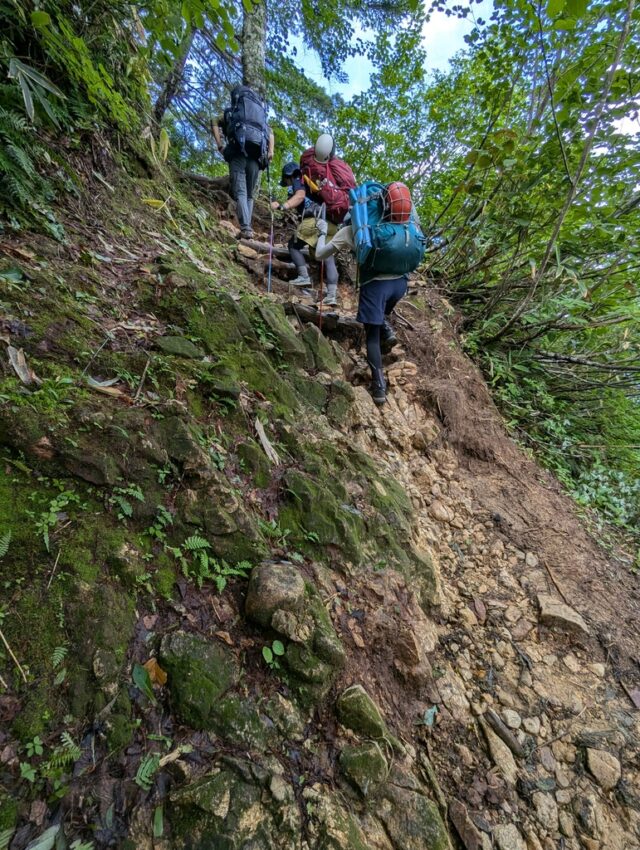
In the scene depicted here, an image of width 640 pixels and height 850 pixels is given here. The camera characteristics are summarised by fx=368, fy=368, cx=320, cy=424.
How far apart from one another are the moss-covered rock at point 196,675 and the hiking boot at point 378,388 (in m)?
3.39

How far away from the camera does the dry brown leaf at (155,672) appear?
4.76 feet

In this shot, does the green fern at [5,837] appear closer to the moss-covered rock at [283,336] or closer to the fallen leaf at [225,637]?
the fallen leaf at [225,637]

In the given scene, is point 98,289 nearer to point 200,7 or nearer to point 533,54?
point 200,7

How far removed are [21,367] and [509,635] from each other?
11.9ft

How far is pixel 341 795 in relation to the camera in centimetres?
154

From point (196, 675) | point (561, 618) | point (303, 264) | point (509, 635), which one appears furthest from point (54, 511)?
point (303, 264)

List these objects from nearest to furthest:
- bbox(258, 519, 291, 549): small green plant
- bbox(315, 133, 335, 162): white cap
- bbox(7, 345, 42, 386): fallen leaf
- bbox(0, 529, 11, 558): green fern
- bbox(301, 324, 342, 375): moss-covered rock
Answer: bbox(0, 529, 11, 558): green fern, bbox(7, 345, 42, 386): fallen leaf, bbox(258, 519, 291, 549): small green plant, bbox(301, 324, 342, 375): moss-covered rock, bbox(315, 133, 335, 162): white cap

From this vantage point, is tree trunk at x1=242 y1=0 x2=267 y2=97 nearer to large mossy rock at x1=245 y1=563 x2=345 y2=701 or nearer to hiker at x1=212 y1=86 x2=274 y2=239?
hiker at x1=212 y1=86 x2=274 y2=239

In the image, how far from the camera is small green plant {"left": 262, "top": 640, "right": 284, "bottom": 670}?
171 centimetres

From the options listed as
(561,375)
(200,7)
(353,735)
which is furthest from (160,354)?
(561,375)

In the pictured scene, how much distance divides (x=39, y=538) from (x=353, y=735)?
164 cm

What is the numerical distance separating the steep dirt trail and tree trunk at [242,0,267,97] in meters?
5.38

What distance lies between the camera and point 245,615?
179 centimetres

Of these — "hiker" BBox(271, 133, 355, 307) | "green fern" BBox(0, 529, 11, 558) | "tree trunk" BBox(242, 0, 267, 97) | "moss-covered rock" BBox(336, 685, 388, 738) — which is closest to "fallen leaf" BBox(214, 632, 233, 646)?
"moss-covered rock" BBox(336, 685, 388, 738)
